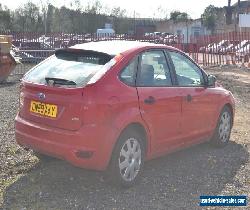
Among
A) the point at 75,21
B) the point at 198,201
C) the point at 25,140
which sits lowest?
the point at 198,201

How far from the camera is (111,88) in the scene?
512 centimetres

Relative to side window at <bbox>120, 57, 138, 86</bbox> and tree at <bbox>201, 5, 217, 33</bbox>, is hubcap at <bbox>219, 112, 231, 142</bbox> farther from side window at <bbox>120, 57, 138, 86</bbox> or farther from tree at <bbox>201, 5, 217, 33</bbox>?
tree at <bbox>201, 5, 217, 33</bbox>

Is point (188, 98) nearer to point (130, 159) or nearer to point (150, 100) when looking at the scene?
point (150, 100)

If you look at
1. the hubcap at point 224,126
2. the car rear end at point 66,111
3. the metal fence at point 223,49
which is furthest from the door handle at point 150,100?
the metal fence at point 223,49

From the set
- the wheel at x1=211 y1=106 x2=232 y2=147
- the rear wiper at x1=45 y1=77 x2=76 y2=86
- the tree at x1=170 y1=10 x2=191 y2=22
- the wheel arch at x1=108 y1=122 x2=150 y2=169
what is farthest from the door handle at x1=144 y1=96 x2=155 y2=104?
the tree at x1=170 y1=10 x2=191 y2=22

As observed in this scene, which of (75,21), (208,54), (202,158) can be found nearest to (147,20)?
(75,21)

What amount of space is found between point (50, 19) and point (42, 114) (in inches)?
2705

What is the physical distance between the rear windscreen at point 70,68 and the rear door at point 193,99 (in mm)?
1305

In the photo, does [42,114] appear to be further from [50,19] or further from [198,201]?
[50,19]

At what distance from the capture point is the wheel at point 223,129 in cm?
729

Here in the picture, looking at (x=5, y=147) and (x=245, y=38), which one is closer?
(x=5, y=147)

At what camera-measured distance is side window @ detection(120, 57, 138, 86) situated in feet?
17.6

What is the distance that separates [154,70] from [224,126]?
6.94 feet

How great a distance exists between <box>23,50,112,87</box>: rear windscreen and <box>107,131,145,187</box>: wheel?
79 cm
